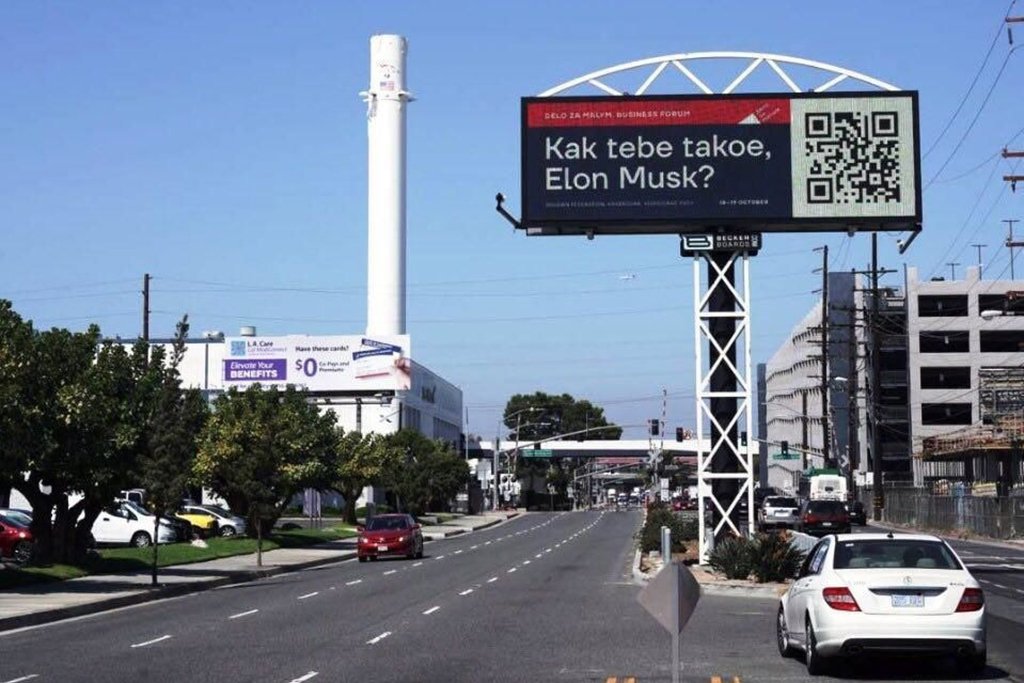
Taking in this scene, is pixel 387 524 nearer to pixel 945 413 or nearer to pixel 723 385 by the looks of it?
pixel 723 385

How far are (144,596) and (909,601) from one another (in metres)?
20.5

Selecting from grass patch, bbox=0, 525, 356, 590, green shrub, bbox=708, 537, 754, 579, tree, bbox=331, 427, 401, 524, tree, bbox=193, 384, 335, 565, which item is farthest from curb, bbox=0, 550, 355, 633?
tree, bbox=331, 427, 401, 524

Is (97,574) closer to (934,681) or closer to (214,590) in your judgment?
(214,590)

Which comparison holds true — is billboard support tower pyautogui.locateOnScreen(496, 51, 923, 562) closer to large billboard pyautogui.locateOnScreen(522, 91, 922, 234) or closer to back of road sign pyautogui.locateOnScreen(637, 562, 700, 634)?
large billboard pyautogui.locateOnScreen(522, 91, 922, 234)

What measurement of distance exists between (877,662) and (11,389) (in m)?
19.8

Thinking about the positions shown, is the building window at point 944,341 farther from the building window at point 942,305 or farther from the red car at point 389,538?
the red car at point 389,538

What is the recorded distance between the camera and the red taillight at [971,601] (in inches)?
619

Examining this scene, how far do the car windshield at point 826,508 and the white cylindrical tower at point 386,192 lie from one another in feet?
205

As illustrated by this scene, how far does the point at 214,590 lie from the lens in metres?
35.9

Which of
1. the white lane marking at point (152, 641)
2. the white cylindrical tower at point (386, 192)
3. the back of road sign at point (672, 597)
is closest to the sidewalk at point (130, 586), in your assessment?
the white lane marking at point (152, 641)

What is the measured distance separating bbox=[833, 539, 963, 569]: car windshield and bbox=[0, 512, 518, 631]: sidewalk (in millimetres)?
14515

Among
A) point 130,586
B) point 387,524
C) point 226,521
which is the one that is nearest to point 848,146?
point 130,586

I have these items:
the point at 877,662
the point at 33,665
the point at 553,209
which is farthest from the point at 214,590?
the point at 877,662

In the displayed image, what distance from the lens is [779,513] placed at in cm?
6638
